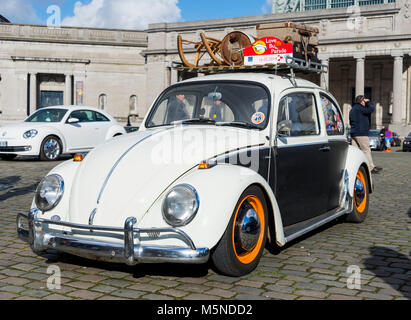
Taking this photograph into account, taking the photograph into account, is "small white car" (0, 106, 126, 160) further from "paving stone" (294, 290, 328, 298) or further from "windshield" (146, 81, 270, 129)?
"paving stone" (294, 290, 328, 298)

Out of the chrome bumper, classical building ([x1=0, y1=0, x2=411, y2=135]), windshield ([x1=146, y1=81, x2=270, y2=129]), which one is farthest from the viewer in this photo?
classical building ([x1=0, y1=0, x2=411, y2=135])

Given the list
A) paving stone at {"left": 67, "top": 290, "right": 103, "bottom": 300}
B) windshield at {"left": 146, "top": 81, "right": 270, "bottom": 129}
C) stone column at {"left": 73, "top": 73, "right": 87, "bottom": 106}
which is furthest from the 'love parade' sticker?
stone column at {"left": 73, "top": 73, "right": 87, "bottom": 106}

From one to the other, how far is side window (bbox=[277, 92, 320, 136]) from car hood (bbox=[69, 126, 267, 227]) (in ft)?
1.46

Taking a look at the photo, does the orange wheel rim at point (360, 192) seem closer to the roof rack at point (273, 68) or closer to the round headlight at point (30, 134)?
the roof rack at point (273, 68)

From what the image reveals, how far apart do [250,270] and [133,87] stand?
2126 inches

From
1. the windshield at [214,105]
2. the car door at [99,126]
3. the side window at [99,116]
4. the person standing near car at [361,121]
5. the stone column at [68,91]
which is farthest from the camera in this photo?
the stone column at [68,91]

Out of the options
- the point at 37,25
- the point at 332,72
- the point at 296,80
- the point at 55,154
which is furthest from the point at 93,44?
the point at 296,80

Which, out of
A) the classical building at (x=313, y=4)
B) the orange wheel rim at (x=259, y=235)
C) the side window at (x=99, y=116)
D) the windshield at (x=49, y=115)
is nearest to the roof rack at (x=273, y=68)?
the orange wheel rim at (x=259, y=235)

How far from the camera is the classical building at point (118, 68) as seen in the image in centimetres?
5162

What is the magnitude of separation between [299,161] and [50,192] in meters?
2.43

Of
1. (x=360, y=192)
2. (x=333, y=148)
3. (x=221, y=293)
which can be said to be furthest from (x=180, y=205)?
(x=360, y=192)

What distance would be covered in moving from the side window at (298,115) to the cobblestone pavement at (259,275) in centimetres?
→ 122

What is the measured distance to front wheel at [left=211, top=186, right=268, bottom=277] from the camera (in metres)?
3.99

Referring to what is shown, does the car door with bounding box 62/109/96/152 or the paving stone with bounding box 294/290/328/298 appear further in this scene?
the car door with bounding box 62/109/96/152
